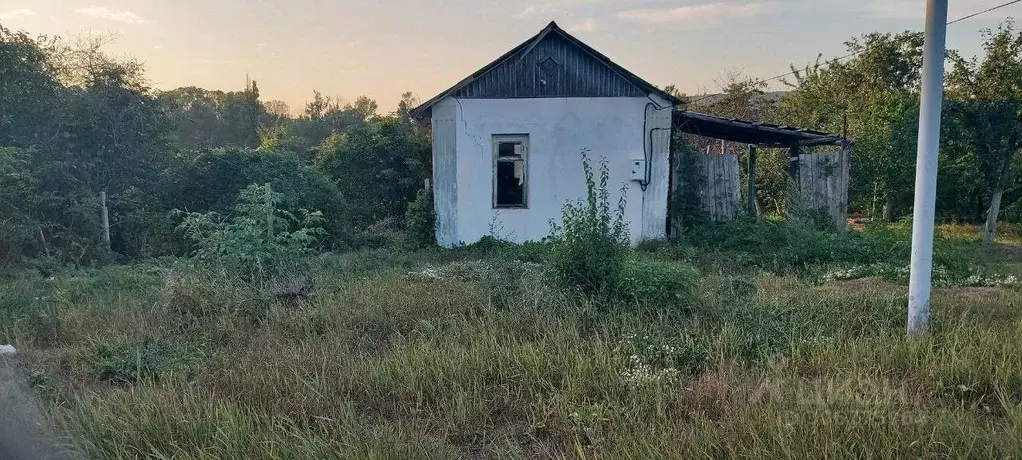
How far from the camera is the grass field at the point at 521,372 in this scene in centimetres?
277

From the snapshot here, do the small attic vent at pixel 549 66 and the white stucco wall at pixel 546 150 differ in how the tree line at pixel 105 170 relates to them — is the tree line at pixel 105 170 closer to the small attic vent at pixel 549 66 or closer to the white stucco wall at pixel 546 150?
the white stucco wall at pixel 546 150

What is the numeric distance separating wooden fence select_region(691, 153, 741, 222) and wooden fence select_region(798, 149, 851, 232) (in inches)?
56.0

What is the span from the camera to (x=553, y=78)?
10828 mm

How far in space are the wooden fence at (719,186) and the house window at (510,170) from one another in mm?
3722

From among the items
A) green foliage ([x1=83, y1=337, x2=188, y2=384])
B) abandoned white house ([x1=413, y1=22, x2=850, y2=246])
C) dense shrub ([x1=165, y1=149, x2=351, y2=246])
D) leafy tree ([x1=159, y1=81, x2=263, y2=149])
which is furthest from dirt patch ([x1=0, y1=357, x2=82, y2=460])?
leafy tree ([x1=159, y1=81, x2=263, y2=149])

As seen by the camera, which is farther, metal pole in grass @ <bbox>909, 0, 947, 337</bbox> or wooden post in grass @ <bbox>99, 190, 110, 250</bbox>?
wooden post in grass @ <bbox>99, 190, 110, 250</bbox>

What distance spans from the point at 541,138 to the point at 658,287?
6205mm

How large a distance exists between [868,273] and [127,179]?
498 inches

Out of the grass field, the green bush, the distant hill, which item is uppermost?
the distant hill

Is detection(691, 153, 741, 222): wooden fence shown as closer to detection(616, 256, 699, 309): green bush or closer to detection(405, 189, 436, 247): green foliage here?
detection(405, 189, 436, 247): green foliage

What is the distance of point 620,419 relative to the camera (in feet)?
9.93

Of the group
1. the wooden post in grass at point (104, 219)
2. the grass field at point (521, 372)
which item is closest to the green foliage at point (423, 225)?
the grass field at point (521, 372)

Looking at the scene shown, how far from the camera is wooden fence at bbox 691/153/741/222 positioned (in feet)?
40.1

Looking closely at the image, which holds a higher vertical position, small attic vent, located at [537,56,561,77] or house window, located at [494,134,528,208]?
small attic vent, located at [537,56,561,77]
